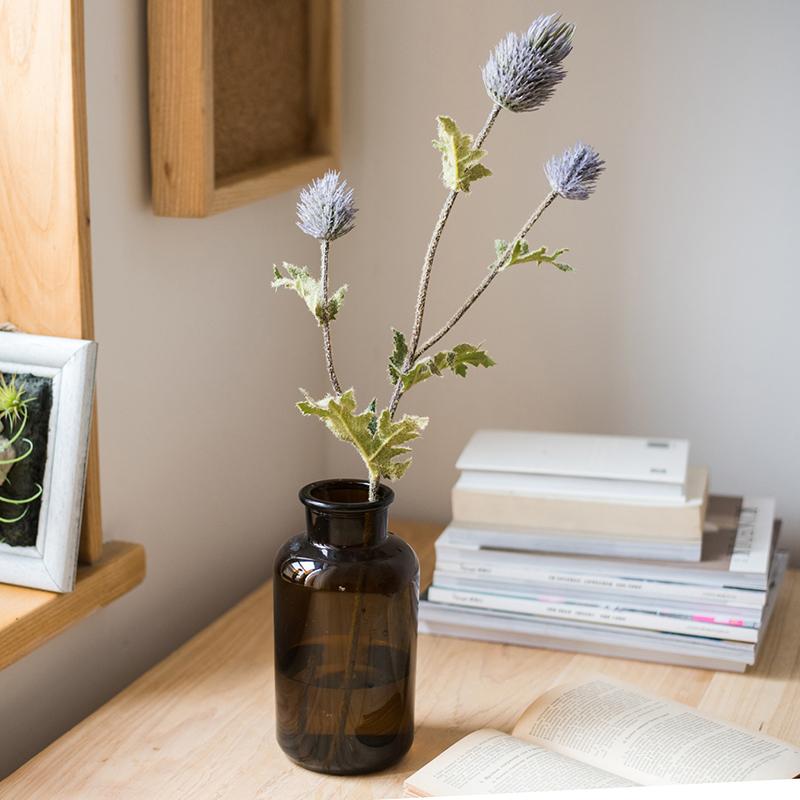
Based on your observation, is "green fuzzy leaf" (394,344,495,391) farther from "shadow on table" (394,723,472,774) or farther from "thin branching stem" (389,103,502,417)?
"shadow on table" (394,723,472,774)

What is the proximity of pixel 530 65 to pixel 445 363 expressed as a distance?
0.21 metres

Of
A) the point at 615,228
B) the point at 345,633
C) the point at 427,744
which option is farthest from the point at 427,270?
the point at 615,228

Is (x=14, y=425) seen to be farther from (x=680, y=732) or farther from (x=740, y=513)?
(x=740, y=513)

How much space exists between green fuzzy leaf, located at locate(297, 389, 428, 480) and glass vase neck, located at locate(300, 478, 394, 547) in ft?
0.09

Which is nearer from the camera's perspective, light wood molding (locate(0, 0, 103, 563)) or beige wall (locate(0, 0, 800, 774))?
light wood molding (locate(0, 0, 103, 563))

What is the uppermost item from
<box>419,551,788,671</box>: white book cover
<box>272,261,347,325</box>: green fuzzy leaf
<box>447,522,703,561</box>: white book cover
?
<box>272,261,347,325</box>: green fuzzy leaf

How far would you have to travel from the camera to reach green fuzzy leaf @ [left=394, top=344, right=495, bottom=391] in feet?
2.66

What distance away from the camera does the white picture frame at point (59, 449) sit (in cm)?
91

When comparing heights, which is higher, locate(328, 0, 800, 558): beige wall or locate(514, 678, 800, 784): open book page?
locate(328, 0, 800, 558): beige wall

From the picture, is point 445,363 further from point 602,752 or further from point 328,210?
point 602,752

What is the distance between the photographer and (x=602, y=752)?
869 mm

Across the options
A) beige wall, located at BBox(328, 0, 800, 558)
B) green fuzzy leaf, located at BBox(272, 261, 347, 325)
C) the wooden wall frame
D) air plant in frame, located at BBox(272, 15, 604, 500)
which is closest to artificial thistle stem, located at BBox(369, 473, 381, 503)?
air plant in frame, located at BBox(272, 15, 604, 500)

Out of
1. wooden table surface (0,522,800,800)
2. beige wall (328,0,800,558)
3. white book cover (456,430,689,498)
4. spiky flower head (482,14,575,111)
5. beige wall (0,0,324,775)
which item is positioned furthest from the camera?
beige wall (328,0,800,558)

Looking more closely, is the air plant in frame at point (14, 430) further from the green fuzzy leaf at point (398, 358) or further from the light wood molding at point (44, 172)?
the green fuzzy leaf at point (398, 358)
